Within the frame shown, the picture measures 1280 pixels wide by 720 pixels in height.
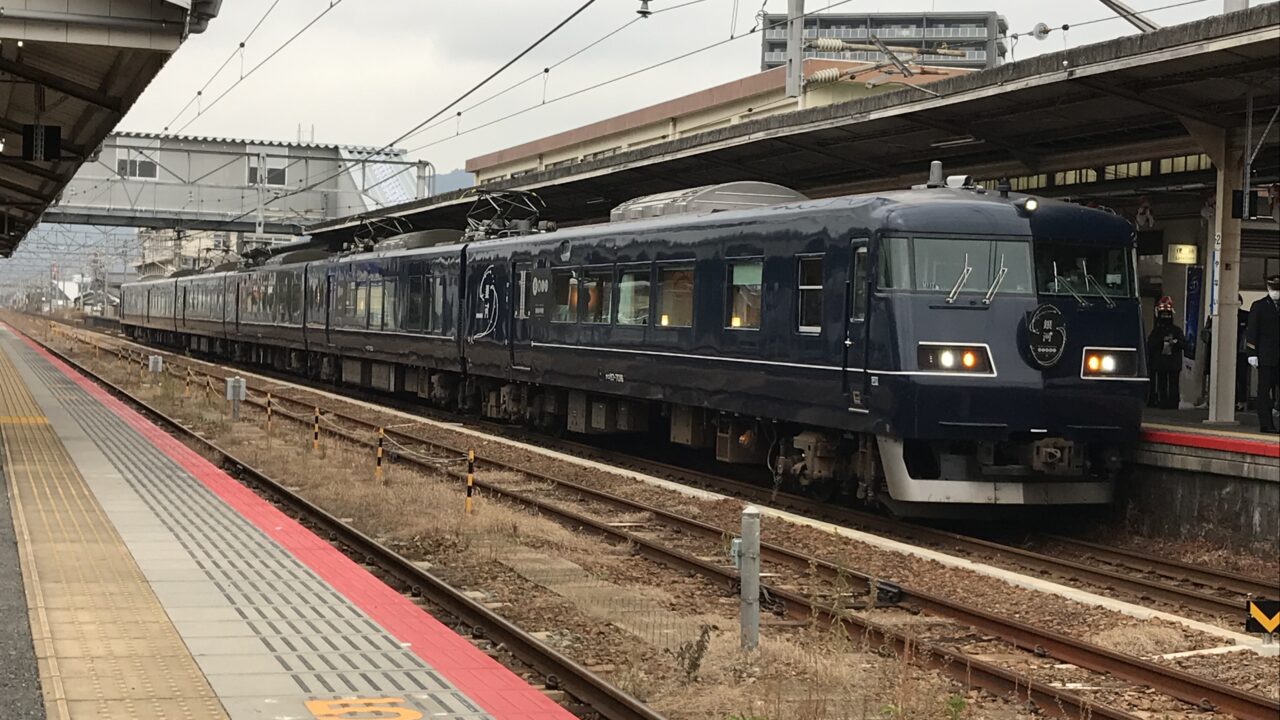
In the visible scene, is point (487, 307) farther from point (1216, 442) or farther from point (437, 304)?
point (1216, 442)

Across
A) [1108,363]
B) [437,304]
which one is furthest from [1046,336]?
[437,304]

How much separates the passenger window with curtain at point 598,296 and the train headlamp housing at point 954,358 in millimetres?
6753

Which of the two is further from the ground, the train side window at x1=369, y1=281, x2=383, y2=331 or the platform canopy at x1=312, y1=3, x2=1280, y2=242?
the platform canopy at x1=312, y1=3, x2=1280, y2=242

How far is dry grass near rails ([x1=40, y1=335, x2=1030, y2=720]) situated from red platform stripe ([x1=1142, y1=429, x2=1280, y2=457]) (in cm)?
478

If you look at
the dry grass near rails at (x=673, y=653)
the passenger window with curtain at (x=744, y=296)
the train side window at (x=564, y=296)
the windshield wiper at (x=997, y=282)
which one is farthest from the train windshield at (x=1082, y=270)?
the train side window at (x=564, y=296)

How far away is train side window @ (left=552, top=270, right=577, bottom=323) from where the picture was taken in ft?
66.2

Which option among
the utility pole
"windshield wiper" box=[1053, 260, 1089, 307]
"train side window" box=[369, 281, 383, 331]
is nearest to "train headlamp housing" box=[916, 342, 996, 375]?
"windshield wiper" box=[1053, 260, 1089, 307]

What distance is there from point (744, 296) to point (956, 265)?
3.05 meters

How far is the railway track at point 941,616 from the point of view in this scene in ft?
25.0

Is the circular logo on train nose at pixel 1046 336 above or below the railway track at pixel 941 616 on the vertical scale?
above

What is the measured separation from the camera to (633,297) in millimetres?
18281

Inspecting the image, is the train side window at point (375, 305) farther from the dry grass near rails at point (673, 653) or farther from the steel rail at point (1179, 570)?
the steel rail at point (1179, 570)

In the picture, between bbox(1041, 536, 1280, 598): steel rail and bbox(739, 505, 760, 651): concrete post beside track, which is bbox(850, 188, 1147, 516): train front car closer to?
bbox(1041, 536, 1280, 598): steel rail

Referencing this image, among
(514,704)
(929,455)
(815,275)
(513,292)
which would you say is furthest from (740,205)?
(514,704)
